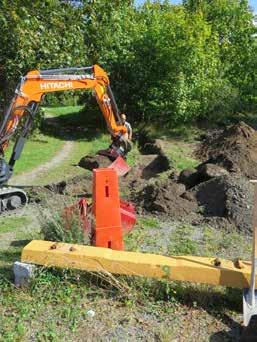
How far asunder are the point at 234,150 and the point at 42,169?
5.39 m

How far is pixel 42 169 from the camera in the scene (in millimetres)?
15164

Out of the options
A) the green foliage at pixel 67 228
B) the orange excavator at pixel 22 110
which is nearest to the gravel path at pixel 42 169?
the orange excavator at pixel 22 110

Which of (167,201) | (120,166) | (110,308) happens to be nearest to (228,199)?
(167,201)

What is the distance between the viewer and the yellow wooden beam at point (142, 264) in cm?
547

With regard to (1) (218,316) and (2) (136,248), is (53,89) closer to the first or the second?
(2) (136,248)

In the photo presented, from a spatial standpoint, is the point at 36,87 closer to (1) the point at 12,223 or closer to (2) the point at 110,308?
(1) the point at 12,223

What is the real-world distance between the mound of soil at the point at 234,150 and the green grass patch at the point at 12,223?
569cm

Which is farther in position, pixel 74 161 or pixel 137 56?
pixel 137 56

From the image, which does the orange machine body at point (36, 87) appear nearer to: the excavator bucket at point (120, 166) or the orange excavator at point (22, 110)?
the orange excavator at point (22, 110)

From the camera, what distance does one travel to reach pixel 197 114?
856 inches

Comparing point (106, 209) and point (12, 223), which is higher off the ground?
point (106, 209)

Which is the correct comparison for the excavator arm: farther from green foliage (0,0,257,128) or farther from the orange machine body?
green foliage (0,0,257,128)

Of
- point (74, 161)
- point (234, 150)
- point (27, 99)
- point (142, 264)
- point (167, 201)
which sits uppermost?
point (27, 99)

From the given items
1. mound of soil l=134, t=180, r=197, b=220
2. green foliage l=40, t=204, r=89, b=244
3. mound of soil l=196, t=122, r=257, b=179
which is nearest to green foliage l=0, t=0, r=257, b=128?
mound of soil l=196, t=122, r=257, b=179
